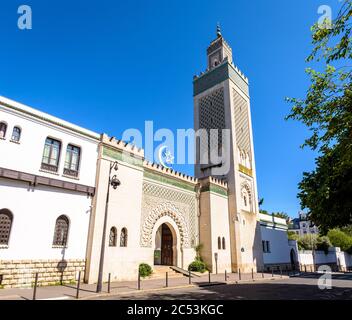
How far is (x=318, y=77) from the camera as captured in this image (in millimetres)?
6504

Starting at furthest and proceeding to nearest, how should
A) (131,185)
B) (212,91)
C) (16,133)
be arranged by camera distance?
(212,91) → (131,185) → (16,133)

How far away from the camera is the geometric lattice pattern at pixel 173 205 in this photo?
54.2 feet

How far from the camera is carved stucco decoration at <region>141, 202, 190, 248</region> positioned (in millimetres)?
15938

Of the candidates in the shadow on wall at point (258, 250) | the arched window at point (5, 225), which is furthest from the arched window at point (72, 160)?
the shadow on wall at point (258, 250)

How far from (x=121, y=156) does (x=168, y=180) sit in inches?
190

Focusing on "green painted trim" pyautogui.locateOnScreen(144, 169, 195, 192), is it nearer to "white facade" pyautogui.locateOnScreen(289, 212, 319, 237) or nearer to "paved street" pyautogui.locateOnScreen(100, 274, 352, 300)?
"paved street" pyautogui.locateOnScreen(100, 274, 352, 300)

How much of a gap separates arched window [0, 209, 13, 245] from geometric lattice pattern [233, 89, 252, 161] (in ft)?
62.8

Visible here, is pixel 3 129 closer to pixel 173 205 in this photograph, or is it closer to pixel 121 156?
pixel 121 156

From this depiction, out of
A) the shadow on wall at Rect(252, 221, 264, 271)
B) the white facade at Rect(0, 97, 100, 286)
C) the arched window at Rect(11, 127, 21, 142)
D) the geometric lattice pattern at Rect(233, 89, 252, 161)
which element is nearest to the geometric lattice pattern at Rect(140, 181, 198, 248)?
the white facade at Rect(0, 97, 100, 286)

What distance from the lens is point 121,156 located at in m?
15.0

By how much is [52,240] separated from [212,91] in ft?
68.1

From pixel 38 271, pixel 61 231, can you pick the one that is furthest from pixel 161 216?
pixel 38 271
